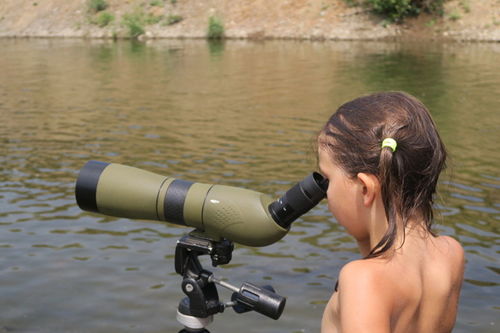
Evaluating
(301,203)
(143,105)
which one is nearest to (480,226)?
(301,203)

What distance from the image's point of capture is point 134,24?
3072 cm

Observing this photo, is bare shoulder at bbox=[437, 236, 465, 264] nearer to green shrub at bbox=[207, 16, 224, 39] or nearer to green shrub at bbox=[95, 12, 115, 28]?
green shrub at bbox=[207, 16, 224, 39]

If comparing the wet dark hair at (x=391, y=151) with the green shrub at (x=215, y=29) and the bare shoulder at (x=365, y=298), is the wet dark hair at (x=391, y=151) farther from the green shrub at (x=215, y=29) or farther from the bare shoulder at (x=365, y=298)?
the green shrub at (x=215, y=29)

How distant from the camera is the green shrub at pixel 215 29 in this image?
2886 centimetres

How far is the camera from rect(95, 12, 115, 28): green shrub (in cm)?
3256

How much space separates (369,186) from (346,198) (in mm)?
77

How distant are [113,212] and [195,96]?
11.6 metres

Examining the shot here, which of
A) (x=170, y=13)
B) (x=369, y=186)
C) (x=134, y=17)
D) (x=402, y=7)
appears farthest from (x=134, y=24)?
(x=369, y=186)

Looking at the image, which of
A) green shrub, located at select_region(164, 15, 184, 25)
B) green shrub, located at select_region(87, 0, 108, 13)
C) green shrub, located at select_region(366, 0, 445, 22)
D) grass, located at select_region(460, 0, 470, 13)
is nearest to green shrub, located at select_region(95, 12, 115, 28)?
green shrub, located at select_region(87, 0, 108, 13)

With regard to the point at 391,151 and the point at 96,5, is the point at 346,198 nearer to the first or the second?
the point at 391,151

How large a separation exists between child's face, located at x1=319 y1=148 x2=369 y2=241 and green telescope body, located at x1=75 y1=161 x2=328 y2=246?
1.00 ft

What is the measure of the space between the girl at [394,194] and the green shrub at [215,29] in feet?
89.8

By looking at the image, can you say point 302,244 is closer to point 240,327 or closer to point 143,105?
point 240,327

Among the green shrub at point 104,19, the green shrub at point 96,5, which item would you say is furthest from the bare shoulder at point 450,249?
the green shrub at point 96,5
